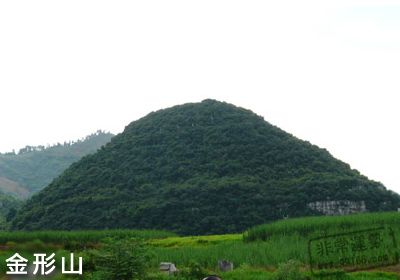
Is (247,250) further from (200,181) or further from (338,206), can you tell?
(200,181)

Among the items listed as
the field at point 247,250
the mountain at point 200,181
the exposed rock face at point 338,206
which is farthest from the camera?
the exposed rock face at point 338,206

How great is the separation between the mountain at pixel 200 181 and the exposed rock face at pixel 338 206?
0.24 m

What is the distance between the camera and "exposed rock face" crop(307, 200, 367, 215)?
219ft

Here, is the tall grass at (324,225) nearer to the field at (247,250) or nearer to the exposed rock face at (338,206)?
the field at (247,250)

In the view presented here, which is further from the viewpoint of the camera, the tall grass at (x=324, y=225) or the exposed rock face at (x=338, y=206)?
the exposed rock face at (x=338, y=206)

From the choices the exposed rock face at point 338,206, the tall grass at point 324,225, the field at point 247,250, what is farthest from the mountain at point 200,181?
the tall grass at point 324,225

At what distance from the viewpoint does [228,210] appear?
6644cm

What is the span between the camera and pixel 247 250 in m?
27.4

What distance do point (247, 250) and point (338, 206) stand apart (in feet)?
139

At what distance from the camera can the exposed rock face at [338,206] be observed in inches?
2630

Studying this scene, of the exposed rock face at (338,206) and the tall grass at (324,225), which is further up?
the exposed rock face at (338,206)

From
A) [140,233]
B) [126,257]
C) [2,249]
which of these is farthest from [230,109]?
[126,257]

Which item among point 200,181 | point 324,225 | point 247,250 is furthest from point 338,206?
point 247,250

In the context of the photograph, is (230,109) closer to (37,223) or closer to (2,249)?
(37,223)
